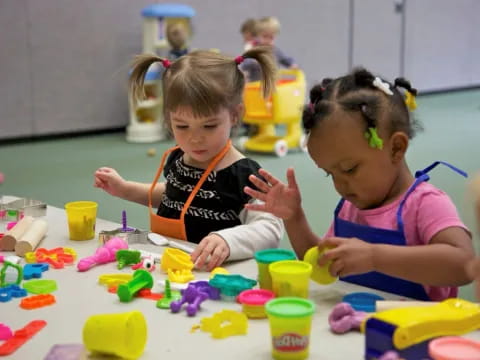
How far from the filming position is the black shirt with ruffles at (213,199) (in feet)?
5.15

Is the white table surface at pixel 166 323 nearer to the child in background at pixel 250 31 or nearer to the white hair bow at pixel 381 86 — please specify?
the white hair bow at pixel 381 86

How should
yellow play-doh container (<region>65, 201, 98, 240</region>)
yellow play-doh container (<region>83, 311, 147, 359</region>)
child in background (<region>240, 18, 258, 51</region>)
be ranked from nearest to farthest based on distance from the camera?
yellow play-doh container (<region>83, 311, 147, 359</region>) < yellow play-doh container (<region>65, 201, 98, 240</region>) < child in background (<region>240, 18, 258, 51</region>)

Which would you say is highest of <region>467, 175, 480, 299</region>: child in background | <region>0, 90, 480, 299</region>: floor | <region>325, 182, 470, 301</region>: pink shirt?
<region>467, 175, 480, 299</region>: child in background

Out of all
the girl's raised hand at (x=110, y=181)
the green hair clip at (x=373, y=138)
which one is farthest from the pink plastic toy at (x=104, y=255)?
the green hair clip at (x=373, y=138)

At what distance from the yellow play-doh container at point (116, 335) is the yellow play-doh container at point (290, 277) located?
24 centimetres

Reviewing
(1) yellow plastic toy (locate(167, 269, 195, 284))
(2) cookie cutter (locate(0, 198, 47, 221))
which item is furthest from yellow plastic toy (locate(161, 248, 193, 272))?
(2) cookie cutter (locate(0, 198, 47, 221))

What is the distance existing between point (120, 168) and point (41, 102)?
4.24ft

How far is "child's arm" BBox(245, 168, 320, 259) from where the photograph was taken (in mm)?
1293

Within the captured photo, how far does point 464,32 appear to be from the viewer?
8.03 metres

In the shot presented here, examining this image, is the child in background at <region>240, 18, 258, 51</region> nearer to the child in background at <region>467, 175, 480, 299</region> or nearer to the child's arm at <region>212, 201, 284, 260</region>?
the child's arm at <region>212, 201, 284, 260</region>

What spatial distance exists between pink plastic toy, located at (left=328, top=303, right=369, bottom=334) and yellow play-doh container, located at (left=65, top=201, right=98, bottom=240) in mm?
707

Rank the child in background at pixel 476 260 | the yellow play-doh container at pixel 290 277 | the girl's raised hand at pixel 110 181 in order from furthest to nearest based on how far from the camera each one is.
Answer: the girl's raised hand at pixel 110 181
the yellow play-doh container at pixel 290 277
the child in background at pixel 476 260

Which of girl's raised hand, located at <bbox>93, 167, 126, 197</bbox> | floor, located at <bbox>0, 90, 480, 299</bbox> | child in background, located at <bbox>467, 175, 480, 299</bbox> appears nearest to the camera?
child in background, located at <bbox>467, 175, 480, 299</bbox>

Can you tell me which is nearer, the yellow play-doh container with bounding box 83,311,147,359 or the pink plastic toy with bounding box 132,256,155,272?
the yellow play-doh container with bounding box 83,311,147,359
